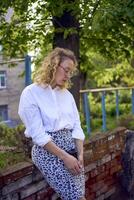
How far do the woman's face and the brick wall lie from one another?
3.12 ft

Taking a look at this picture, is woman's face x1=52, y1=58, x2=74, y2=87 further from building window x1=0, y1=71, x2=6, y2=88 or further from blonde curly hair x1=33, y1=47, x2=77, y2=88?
building window x1=0, y1=71, x2=6, y2=88

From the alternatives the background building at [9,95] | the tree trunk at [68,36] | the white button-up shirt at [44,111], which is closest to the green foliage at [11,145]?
the background building at [9,95]

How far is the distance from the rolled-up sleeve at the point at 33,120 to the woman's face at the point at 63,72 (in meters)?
0.27

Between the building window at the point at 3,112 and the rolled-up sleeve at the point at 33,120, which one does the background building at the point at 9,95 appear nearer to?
the building window at the point at 3,112

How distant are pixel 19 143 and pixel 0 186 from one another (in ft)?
3.67

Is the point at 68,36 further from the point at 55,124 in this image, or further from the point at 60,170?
the point at 60,170

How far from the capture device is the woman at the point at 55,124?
3.19 metres

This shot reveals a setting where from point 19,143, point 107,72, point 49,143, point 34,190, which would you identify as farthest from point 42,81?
point 107,72

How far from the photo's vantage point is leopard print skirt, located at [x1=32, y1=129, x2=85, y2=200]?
3.32m

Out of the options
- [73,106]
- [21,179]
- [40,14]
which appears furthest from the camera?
[40,14]

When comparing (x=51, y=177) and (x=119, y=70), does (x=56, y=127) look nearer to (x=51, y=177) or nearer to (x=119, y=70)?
(x=51, y=177)

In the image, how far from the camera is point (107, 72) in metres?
11.9

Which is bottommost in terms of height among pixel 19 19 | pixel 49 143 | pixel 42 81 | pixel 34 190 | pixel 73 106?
pixel 34 190

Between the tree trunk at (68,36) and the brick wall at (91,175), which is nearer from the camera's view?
the brick wall at (91,175)
